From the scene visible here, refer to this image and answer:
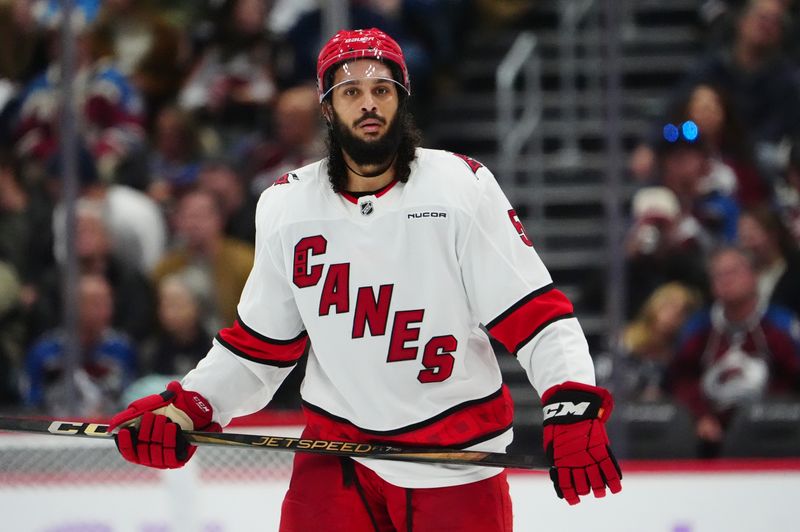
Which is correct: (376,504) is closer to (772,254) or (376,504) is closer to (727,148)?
(772,254)

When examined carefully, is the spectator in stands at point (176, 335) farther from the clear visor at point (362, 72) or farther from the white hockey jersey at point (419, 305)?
the clear visor at point (362, 72)

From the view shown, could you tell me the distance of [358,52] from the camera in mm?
2676

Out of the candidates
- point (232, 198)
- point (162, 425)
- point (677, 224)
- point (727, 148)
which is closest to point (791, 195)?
point (727, 148)

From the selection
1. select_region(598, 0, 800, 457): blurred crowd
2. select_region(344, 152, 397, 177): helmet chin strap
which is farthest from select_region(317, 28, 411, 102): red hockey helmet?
select_region(598, 0, 800, 457): blurred crowd

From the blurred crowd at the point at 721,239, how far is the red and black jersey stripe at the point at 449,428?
164cm

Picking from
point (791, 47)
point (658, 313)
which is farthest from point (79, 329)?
point (791, 47)

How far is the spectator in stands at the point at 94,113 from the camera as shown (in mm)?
5312

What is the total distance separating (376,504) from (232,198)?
8.21 feet

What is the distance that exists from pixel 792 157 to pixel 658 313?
80 cm

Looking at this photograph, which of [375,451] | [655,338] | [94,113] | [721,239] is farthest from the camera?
[94,113]

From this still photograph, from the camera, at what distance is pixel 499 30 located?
640 cm

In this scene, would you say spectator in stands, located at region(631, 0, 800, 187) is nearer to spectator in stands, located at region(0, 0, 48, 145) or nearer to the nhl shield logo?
spectator in stands, located at region(0, 0, 48, 145)

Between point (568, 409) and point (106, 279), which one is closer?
point (568, 409)

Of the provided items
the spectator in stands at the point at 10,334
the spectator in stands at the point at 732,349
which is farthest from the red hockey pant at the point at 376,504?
the spectator in stands at the point at 10,334
